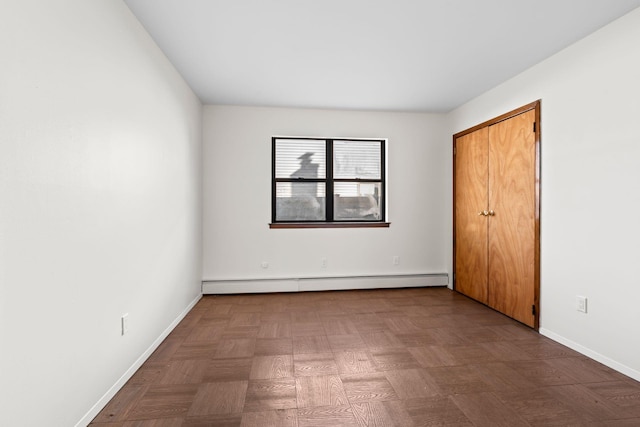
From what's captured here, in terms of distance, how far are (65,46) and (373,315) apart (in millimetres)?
3099

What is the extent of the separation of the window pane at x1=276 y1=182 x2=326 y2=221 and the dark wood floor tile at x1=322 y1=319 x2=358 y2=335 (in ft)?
5.09

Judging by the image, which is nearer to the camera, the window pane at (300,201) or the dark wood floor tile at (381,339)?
the dark wood floor tile at (381,339)

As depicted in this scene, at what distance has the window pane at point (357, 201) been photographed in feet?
14.3

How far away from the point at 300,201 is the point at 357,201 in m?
0.78

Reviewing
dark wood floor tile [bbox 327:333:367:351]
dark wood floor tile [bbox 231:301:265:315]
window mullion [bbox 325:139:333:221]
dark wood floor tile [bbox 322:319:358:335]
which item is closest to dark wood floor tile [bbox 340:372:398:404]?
dark wood floor tile [bbox 327:333:367:351]

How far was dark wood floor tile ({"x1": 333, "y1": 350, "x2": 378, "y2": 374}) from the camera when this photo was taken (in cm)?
219

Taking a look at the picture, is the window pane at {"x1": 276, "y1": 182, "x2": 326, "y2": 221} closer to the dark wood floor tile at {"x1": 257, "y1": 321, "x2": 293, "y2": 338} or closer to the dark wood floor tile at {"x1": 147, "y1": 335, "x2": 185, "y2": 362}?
the dark wood floor tile at {"x1": 257, "y1": 321, "x2": 293, "y2": 338}

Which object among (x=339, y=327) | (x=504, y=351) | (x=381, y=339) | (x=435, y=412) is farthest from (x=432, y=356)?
(x=339, y=327)

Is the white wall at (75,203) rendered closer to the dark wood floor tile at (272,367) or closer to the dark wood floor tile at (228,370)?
the dark wood floor tile at (228,370)

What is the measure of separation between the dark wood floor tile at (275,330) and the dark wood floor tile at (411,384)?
3.32ft

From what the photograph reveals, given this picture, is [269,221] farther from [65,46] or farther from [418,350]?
[65,46]

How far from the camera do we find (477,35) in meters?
2.41

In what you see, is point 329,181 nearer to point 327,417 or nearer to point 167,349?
point 167,349

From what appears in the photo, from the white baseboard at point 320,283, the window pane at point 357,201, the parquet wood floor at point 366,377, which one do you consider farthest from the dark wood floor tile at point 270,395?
the window pane at point 357,201
